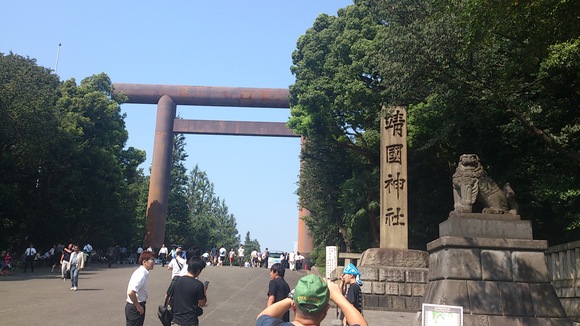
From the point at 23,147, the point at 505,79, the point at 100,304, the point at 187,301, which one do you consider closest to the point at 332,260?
the point at 100,304

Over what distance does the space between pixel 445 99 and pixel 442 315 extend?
8.93 metres

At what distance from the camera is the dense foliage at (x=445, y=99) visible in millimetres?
9562

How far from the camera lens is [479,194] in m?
9.32

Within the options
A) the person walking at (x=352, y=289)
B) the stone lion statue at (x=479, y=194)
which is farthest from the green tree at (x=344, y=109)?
the person walking at (x=352, y=289)

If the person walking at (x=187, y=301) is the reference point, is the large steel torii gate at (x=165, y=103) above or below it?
above

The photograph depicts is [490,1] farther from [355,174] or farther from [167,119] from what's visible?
[167,119]

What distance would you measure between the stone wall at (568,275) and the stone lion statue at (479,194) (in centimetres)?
158

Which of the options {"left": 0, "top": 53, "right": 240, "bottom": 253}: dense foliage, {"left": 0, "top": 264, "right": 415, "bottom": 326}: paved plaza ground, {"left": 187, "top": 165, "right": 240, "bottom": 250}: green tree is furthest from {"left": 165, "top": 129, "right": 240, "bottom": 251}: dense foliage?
{"left": 0, "top": 264, "right": 415, "bottom": 326}: paved plaza ground

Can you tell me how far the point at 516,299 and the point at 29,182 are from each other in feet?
87.1

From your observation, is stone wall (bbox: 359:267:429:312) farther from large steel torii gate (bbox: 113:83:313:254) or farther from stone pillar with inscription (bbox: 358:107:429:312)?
large steel torii gate (bbox: 113:83:313:254)

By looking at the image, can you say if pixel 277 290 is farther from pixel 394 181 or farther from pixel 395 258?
pixel 394 181

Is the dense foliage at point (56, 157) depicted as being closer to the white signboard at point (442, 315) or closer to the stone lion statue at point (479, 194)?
the stone lion statue at point (479, 194)

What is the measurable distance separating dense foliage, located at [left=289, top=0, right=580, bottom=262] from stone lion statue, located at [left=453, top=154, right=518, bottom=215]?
216 cm

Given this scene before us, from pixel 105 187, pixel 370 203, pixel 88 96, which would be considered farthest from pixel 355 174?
pixel 88 96
